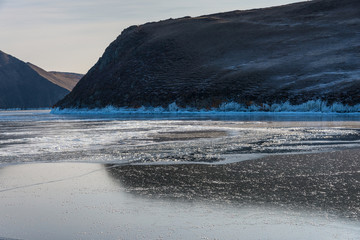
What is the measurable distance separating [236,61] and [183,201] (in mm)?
87656

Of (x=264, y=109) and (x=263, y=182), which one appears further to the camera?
(x=264, y=109)

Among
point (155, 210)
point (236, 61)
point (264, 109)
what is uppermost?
point (236, 61)

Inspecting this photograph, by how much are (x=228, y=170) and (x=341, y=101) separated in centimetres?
5010

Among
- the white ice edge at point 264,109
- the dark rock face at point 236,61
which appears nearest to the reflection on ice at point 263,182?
the white ice edge at point 264,109

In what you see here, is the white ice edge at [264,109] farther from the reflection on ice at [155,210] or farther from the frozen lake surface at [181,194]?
the reflection on ice at [155,210]

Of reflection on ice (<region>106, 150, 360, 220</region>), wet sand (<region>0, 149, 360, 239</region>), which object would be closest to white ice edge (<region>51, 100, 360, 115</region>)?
reflection on ice (<region>106, 150, 360, 220</region>)

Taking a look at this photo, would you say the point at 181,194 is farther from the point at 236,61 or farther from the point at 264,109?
the point at 236,61

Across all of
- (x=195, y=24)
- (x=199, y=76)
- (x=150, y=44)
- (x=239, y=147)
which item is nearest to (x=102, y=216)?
(x=239, y=147)

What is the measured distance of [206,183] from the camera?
28.3 ft

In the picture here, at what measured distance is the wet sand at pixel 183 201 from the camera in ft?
18.4

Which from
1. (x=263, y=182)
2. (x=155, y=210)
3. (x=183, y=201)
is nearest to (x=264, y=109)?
(x=263, y=182)

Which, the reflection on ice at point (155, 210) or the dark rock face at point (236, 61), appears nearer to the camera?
the reflection on ice at point (155, 210)

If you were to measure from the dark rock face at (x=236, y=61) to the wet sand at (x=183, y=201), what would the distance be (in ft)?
165

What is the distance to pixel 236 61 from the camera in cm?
9275
